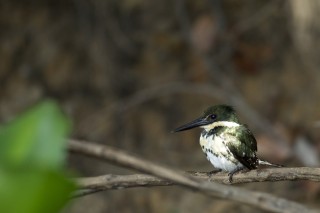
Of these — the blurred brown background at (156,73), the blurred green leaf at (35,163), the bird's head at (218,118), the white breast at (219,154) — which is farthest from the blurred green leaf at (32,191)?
the blurred brown background at (156,73)

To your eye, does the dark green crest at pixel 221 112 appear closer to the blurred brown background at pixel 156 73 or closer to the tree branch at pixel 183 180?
the tree branch at pixel 183 180

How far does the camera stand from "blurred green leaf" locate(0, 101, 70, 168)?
335mm

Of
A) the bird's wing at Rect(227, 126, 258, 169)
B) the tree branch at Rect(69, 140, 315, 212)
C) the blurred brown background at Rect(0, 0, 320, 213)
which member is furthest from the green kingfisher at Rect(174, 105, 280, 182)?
the blurred brown background at Rect(0, 0, 320, 213)

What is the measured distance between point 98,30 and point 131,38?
9.8 inches

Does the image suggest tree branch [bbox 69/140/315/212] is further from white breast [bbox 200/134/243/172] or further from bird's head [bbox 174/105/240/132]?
bird's head [bbox 174/105/240/132]

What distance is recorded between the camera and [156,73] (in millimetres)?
4777

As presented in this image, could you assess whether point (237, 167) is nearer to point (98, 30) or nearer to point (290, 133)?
point (290, 133)

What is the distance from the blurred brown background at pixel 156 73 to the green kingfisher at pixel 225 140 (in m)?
2.36

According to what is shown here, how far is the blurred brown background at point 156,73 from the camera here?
4309 millimetres

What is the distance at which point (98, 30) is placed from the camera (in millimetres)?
4672

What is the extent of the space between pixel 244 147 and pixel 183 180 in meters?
1.29

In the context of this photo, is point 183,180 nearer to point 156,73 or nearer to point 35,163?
point 35,163

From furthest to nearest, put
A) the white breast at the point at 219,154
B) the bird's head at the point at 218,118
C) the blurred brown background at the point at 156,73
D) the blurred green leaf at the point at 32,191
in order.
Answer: the blurred brown background at the point at 156,73 < the bird's head at the point at 218,118 < the white breast at the point at 219,154 < the blurred green leaf at the point at 32,191

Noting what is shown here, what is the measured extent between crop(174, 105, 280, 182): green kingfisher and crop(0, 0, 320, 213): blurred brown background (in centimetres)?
236
